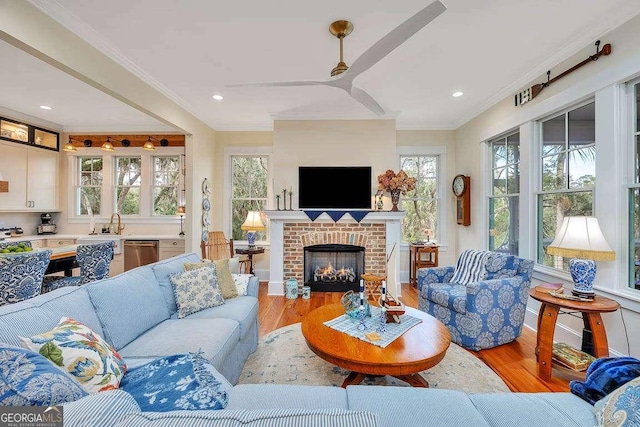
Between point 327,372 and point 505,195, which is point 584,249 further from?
→ point 327,372

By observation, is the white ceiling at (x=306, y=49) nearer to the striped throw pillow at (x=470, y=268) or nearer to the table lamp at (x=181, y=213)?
the table lamp at (x=181, y=213)

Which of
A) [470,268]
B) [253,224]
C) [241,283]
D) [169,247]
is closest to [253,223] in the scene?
[253,224]

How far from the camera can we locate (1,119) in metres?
4.26

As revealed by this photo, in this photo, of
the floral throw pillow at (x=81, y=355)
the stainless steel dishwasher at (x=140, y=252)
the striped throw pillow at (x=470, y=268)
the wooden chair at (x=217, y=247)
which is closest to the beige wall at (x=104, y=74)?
the wooden chair at (x=217, y=247)

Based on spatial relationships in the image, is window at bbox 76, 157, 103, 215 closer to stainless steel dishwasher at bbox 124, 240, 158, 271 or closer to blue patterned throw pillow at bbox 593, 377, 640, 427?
stainless steel dishwasher at bbox 124, 240, 158, 271

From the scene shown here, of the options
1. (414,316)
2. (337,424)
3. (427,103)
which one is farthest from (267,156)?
(337,424)

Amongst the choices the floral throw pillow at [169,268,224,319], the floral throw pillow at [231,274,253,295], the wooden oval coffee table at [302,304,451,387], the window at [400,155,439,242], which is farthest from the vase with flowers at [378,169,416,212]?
the floral throw pillow at [169,268,224,319]

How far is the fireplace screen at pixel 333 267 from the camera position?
4504 millimetres

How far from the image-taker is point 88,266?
121 inches

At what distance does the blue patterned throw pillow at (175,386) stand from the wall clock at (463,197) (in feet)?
14.1

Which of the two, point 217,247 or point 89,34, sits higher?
point 89,34

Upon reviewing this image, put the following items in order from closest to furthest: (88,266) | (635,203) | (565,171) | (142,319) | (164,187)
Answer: (142,319) < (635,203) < (565,171) < (88,266) < (164,187)

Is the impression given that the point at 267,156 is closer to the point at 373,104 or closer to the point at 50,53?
the point at 373,104

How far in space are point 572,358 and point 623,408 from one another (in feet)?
4.76
